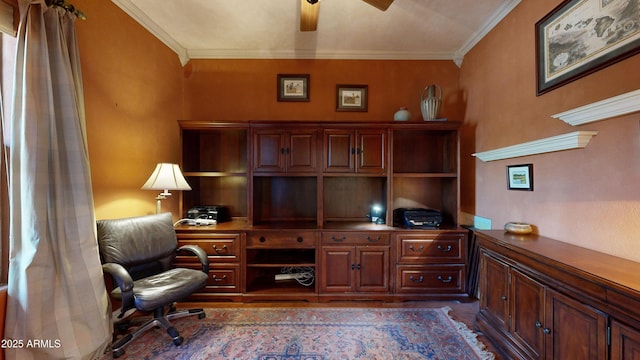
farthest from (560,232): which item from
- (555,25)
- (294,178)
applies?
(294,178)

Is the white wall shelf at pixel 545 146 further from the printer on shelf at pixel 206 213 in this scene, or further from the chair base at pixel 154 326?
the chair base at pixel 154 326

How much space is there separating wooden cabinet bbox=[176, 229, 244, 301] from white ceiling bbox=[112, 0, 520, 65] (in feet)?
7.22

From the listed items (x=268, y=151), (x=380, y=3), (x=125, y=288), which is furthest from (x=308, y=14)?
(x=125, y=288)

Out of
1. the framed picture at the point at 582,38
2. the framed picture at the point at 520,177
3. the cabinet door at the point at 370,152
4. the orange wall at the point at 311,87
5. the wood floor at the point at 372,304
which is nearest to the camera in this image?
the framed picture at the point at 582,38

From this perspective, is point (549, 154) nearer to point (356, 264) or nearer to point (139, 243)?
point (356, 264)

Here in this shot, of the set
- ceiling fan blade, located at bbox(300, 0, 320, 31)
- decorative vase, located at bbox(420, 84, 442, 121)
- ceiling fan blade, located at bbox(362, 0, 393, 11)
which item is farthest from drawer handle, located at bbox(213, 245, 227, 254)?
decorative vase, located at bbox(420, 84, 442, 121)

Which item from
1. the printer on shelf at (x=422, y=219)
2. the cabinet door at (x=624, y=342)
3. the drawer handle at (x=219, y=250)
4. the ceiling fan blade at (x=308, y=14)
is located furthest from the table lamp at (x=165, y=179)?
the cabinet door at (x=624, y=342)

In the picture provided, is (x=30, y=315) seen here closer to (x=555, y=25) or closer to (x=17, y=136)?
(x=17, y=136)

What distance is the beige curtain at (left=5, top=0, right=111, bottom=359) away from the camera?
1.36 m

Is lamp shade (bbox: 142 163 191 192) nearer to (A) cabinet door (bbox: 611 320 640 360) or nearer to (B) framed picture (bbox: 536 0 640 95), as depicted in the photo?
(A) cabinet door (bbox: 611 320 640 360)

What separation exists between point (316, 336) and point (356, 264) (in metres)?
0.78

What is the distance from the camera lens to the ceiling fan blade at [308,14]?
1.77 m

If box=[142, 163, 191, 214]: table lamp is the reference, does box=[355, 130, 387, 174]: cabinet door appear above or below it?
above

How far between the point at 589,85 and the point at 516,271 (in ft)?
4.21
